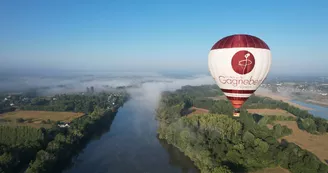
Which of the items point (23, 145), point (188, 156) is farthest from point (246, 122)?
point (23, 145)

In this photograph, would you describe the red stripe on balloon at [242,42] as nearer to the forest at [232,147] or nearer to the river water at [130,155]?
the forest at [232,147]

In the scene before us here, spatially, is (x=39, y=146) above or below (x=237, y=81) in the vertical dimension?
below

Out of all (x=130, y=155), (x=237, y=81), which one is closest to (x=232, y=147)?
(x=130, y=155)

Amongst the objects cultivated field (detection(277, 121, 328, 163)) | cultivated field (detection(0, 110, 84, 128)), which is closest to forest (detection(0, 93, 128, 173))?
cultivated field (detection(0, 110, 84, 128))

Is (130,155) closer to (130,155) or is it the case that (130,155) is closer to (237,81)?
(130,155)

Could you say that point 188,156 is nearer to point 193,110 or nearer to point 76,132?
point 76,132

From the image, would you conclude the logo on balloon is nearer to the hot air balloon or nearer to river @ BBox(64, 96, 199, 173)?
the hot air balloon

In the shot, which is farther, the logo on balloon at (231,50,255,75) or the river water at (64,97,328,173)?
the river water at (64,97,328,173)
